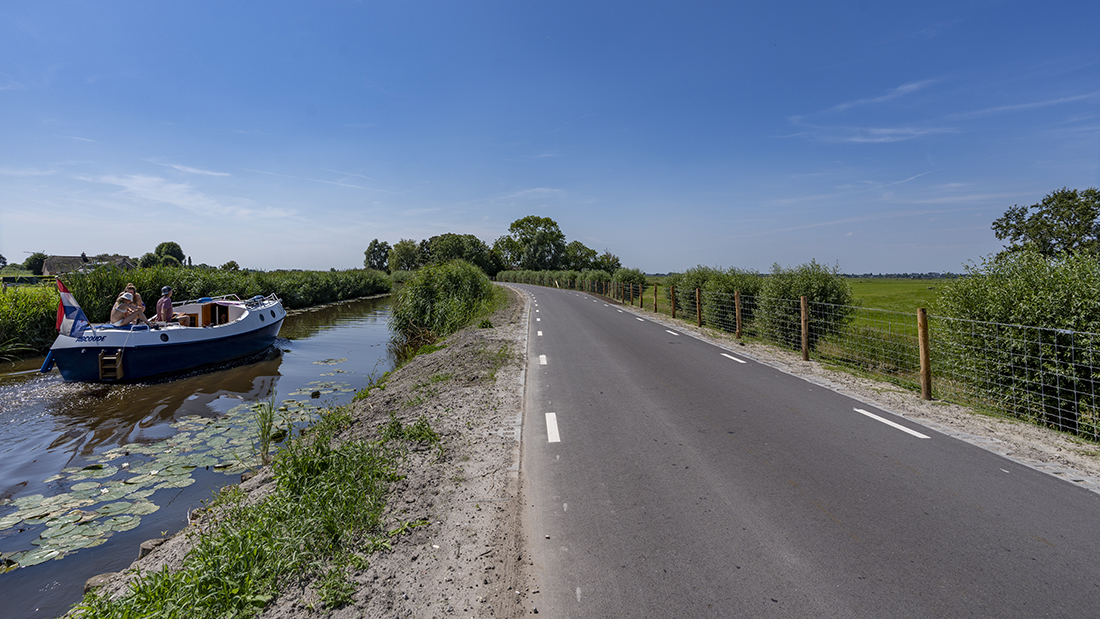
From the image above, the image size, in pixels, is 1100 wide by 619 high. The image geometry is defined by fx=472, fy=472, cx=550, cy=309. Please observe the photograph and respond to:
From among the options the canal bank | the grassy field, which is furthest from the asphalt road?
the grassy field

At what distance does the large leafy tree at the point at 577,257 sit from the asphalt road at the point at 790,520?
81787 millimetres

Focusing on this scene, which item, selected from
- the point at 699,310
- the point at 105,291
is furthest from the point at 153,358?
the point at 699,310

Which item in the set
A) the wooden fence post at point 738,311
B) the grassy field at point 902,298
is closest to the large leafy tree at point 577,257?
the grassy field at point 902,298

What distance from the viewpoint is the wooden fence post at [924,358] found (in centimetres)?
727

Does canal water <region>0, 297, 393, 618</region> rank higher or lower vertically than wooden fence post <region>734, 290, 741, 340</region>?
lower

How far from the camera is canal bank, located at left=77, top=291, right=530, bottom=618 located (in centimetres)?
281

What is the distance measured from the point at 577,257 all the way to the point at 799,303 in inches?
3015

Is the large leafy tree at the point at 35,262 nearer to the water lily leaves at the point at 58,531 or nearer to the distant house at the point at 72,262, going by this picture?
the distant house at the point at 72,262

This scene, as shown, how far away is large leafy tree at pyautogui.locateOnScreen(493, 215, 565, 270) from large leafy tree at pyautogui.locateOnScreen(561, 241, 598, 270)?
976mm

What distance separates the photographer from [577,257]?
88625 millimetres

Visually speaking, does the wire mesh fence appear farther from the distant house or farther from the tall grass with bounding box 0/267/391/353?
the distant house

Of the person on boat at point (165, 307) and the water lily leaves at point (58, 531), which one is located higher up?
the person on boat at point (165, 307)

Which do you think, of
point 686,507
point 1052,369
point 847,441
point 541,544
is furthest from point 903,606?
point 1052,369

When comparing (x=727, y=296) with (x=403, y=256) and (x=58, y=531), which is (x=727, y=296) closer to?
(x=58, y=531)
